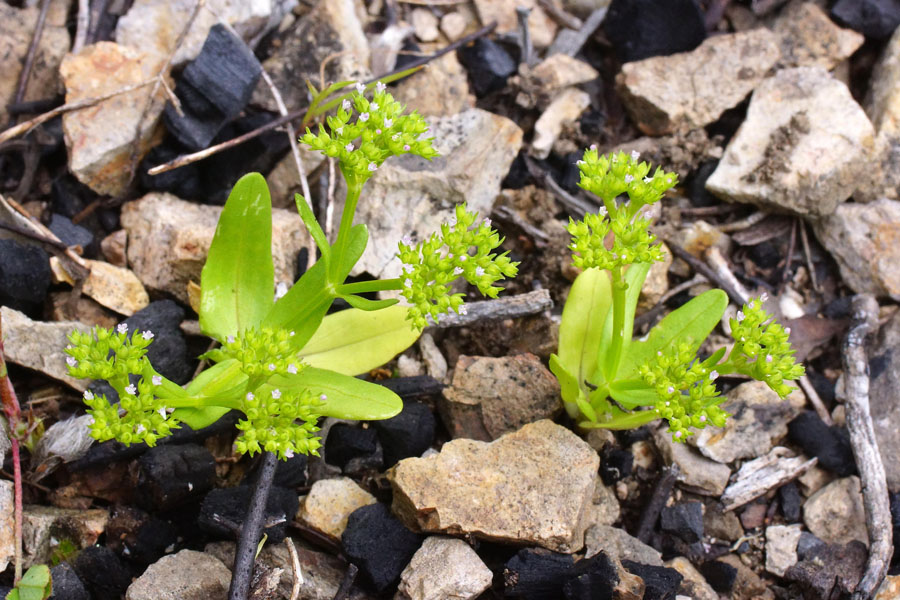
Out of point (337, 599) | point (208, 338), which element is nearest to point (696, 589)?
point (337, 599)

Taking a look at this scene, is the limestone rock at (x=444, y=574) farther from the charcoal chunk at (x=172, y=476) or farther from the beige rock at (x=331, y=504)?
the charcoal chunk at (x=172, y=476)

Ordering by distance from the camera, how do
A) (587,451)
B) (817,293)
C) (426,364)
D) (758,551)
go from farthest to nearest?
(817,293) < (426,364) < (758,551) < (587,451)

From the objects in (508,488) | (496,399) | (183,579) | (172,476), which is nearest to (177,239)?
(172,476)

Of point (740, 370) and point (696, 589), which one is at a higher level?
point (740, 370)

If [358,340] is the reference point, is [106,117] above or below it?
above

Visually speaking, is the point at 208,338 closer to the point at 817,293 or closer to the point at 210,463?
the point at 210,463

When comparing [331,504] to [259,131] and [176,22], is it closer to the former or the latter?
[259,131]

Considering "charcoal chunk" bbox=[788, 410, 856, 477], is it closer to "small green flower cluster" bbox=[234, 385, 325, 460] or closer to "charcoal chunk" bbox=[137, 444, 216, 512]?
"small green flower cluster" bbox=[234, 385, 325, 460]
